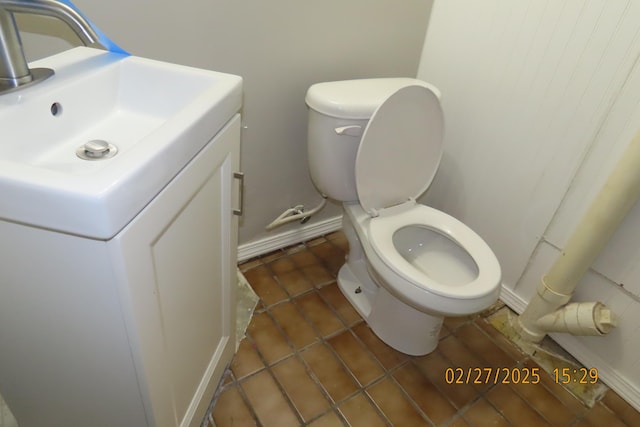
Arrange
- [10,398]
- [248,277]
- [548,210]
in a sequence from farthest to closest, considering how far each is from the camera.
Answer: [248,277] < [548,210] < [10,398]

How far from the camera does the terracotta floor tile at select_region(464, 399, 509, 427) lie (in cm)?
128

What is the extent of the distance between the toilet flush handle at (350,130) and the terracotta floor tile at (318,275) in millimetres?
687

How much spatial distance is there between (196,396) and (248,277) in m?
0.65

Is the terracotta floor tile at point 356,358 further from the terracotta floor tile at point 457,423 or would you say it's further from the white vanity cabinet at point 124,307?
the white vanity cabinet at point 124,307

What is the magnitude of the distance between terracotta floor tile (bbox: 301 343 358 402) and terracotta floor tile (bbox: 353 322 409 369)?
14cm

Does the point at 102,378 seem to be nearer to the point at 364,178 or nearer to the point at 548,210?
the point at 364,178

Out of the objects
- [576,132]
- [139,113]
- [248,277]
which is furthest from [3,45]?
[576,132]

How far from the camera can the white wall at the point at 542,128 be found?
3.92 feet

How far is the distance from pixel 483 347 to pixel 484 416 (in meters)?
0.28

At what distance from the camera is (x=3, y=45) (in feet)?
2.22

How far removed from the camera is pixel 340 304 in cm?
161

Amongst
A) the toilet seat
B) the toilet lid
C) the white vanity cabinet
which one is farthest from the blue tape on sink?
the toilet seat

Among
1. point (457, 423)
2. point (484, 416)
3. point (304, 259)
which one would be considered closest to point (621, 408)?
point (484, 416)

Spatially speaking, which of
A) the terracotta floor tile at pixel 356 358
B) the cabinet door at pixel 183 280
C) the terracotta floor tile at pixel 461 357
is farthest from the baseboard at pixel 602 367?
the cabinet door at pixel 183 280
